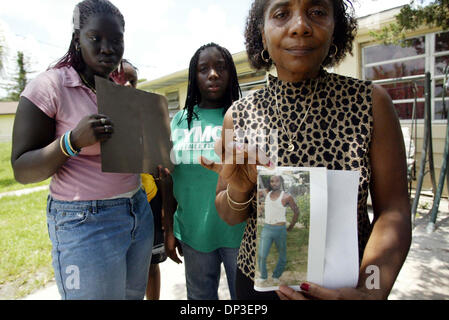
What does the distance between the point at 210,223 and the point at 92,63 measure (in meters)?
1.09

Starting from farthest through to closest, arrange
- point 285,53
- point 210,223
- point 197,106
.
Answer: point 197,106, point 210,223, point 285,53

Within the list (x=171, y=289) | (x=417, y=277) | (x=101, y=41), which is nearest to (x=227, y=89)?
(x=101, y=41)

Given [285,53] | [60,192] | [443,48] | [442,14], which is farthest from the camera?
[443,48]

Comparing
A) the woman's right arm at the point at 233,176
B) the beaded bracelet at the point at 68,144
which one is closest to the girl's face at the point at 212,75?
the woman's right arm at the point at 233,176

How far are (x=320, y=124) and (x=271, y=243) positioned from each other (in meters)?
0.45

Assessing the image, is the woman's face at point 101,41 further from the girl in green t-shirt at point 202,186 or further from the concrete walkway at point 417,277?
the concrete walkway at point 417,277

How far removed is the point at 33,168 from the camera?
3.72ft

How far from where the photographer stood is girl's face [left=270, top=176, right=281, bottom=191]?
2.73 feet

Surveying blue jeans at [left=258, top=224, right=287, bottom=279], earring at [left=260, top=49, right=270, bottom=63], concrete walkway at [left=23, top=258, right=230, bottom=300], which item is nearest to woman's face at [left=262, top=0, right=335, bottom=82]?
earring at [left=260, top=49, right=270, bottom=63]

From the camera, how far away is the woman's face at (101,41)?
1.28m

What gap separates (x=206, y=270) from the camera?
178cm

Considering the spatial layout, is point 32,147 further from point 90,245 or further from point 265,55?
point 265,55

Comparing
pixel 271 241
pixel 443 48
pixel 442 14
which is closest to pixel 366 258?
pixel 271 241
